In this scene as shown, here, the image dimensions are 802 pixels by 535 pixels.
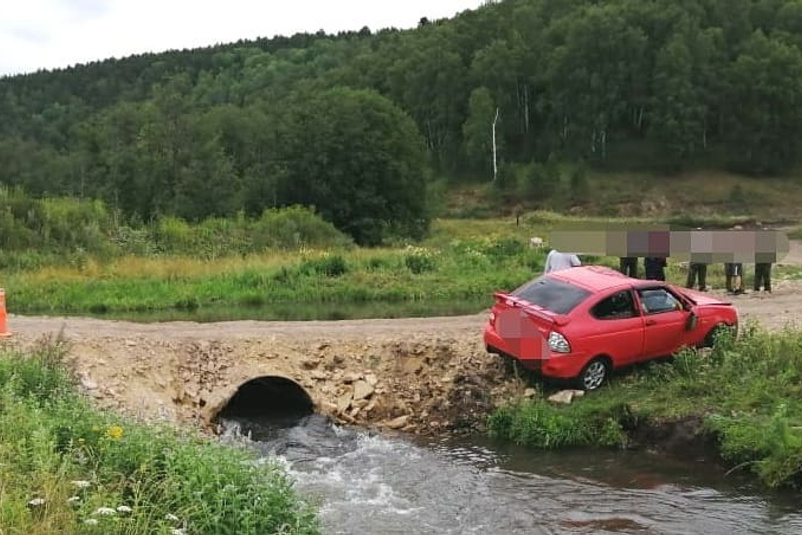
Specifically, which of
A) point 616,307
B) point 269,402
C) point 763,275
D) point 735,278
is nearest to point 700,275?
point 735,278

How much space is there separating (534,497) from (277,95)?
388 feet

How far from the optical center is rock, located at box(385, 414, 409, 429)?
575 inches

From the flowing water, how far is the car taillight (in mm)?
1628

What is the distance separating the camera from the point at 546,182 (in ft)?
276

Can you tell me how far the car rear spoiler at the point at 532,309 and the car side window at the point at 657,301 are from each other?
1.69 m

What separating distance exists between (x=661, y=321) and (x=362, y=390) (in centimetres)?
531

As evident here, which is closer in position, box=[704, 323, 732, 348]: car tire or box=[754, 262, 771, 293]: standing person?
box=[704, 323, 732, 348]: car tire

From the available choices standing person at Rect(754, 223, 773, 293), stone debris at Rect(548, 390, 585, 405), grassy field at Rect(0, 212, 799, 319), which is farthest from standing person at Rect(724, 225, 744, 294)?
stone debris at Rect(548, 390, 585, 405)

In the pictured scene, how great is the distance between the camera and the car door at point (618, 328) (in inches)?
543

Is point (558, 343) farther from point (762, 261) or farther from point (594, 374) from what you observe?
point (762, 261)

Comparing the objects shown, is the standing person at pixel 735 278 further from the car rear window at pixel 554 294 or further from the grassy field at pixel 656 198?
the grassy field at pixel 656 198

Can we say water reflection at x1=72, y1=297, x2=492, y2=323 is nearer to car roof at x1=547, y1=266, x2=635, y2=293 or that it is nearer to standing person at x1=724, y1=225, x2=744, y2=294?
standing person at x1=724, y1=225, x2=744, y2=294

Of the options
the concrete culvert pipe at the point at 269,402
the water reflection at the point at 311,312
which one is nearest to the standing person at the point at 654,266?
the water reflection at the point at 311,312

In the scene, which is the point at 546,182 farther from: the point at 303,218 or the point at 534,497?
the point at 534,497
